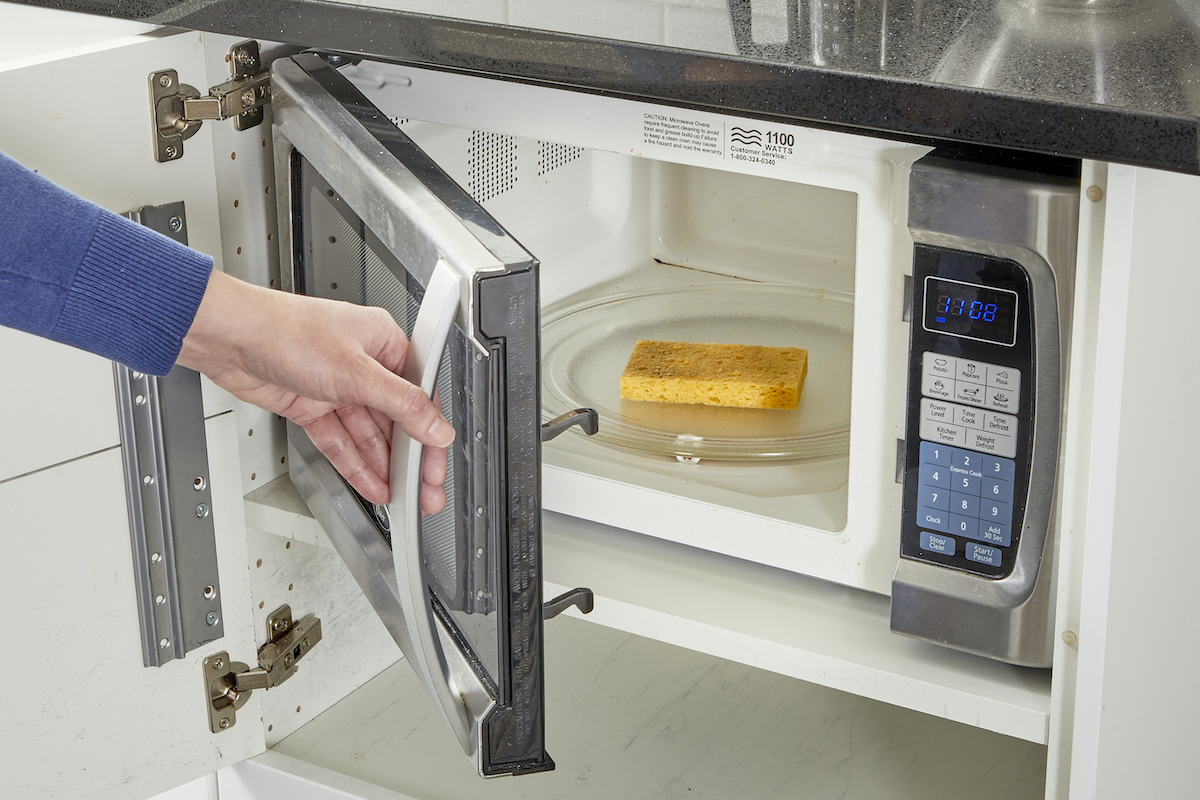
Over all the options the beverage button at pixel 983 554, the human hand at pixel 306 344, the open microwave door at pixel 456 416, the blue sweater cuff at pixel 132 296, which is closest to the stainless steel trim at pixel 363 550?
the open microwave door at pixel 456 416

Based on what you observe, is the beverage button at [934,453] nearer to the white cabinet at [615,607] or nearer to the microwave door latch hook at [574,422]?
the white cabinet at [615,607]

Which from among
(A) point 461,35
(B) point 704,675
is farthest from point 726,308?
(A) point 461,35

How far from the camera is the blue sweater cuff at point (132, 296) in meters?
0.74

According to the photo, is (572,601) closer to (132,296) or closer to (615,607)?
(615,607)

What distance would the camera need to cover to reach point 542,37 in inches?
31.6

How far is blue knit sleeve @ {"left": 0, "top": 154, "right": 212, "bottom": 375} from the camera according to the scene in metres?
0.72

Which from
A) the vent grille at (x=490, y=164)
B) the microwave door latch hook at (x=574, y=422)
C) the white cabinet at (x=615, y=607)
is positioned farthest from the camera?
the vent grille at (x=490, y=164)

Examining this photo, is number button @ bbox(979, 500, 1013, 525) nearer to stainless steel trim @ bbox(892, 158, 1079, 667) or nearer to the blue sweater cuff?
stainless steel trim @ bbox(892, 158, 1079, 667)

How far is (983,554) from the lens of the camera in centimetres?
80

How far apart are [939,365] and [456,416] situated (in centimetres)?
31

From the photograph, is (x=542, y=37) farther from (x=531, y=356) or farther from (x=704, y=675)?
(x=704, y=675)

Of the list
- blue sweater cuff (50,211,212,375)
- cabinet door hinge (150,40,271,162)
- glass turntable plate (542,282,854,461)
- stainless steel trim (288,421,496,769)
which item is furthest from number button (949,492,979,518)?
cabinet door hinge (150,40,271,162)

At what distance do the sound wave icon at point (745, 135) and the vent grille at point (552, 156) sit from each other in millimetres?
451

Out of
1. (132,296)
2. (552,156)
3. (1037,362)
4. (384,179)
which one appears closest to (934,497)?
(1037,362)
